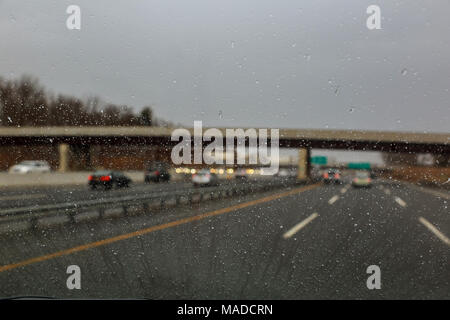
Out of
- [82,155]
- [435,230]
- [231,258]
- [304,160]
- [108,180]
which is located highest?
[82,155]

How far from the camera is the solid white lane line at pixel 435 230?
7.96 meters

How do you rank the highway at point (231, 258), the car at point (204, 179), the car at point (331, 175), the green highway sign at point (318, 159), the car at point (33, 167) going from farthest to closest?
1. the green highway sign at point (318, 159)
2. the car at point (33, 167)
3. the car at point (204, 179)
4. the car at point (331, 175)
5. the highway at point (231, 258)

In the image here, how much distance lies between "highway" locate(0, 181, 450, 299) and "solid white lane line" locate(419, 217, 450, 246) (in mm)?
22

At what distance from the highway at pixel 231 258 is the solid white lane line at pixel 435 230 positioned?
0.07 feet

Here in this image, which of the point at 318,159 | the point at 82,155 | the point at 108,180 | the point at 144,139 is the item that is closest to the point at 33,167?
the point at 108,180

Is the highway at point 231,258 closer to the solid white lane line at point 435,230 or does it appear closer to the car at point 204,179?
the solid white lane line at point 435,230

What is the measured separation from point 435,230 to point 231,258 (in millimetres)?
5134

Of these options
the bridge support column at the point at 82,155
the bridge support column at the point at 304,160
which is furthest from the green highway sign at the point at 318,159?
the bridge support column at the point at 82,155

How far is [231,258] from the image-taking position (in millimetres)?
6324

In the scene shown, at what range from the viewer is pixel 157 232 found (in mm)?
8992

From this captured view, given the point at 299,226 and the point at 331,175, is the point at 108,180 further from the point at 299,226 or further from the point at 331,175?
the point at 299,226

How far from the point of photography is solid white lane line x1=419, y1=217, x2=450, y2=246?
314 inches

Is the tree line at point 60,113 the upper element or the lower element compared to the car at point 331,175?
upper
